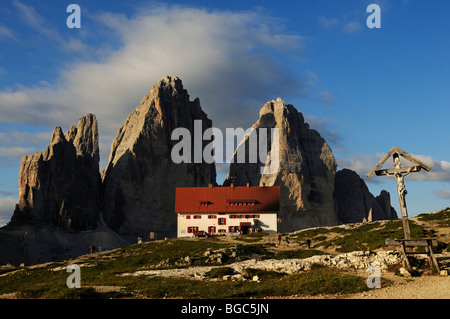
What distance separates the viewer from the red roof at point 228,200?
8125cm

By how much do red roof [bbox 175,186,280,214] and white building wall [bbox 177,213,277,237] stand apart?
3.24ft

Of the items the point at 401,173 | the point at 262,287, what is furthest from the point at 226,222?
the point at 262,287

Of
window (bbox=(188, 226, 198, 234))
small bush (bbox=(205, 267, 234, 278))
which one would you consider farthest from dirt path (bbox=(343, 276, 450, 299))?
window (bbox=(188, 226, 198, 234))

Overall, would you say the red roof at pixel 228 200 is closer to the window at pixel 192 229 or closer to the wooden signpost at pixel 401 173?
the window at pixel 192 229

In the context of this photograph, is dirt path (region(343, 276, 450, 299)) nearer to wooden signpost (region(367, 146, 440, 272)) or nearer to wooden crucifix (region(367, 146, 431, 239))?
wooden signpost (region(367, 146, 440, 272))

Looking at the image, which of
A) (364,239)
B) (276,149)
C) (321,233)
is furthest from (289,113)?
(364,239)

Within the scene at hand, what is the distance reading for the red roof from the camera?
8125cm

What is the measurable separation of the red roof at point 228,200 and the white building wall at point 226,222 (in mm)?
987

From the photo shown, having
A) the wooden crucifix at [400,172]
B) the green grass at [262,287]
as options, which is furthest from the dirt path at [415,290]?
the wooden crucifix at [400,172]

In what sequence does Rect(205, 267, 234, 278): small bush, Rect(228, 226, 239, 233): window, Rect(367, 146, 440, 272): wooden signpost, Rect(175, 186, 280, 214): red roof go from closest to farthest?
1. Rect(367, 146, 440, 272): wooden signpost
2. Rect(205, 267, 234, 278): small bush
3. Rect(228, 226, 239, 233): window
4. Rect(175, 186, 280, 214): red roof

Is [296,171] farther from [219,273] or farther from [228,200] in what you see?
[219,273]

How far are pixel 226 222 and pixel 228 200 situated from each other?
454 cm

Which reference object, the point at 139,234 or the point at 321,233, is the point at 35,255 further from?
the point at 321,233

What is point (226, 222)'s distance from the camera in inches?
3174
